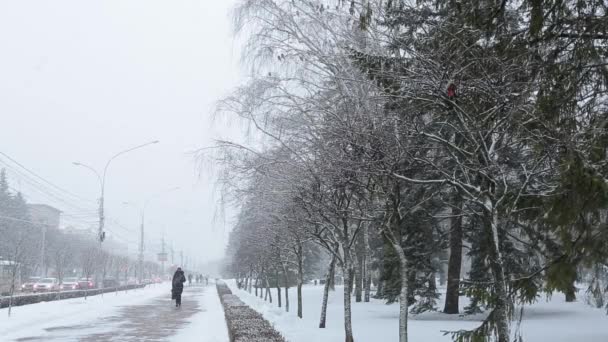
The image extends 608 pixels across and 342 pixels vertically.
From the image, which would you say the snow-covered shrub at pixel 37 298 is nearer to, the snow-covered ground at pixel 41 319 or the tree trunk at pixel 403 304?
the snow-covered ground at pixel 41 319

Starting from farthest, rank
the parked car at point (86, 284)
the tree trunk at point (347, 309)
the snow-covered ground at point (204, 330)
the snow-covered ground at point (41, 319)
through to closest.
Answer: the parked car at point (86, 284) → the snow-covered ground at point (41, 319) → the snow-covered ground at point (204, 330) → the tree trunk at point (347, 309)

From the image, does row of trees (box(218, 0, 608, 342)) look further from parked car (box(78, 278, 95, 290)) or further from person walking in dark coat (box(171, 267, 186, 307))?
parked car (box(78, 278, 95, 290))

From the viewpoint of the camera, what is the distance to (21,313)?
67.4 ft

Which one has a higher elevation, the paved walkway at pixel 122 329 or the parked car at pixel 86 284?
the paved walkway at pixel 122 329

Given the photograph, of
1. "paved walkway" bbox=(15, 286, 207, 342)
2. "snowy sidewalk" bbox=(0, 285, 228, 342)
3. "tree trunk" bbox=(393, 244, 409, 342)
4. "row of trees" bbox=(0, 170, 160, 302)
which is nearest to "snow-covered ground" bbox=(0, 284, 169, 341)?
"snowy sidewalk" bbox=(0, 285, 228, 342)

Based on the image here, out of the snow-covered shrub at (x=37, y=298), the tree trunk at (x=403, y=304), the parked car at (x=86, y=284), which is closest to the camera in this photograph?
the tree trunk at (x=403, y=304)

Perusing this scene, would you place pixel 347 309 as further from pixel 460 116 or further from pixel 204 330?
pixel 460 116

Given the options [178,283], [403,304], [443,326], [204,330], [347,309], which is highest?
[403,304]

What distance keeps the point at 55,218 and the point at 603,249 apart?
134928mm

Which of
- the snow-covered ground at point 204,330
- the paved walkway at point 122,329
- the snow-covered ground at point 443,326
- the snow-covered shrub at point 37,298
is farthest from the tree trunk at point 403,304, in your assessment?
the snow-covered shrub at point 37,298

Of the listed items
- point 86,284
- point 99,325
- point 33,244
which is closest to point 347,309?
point 99,325

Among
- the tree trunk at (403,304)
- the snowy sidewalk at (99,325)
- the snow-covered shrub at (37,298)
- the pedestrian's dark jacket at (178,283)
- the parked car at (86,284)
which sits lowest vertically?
the parked car at (86,284)

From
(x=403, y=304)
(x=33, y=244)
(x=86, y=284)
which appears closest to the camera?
(x=403, y=304)

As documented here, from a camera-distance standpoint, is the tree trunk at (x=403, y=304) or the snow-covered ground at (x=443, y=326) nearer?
the tree trunk at (x=403, y=304)
